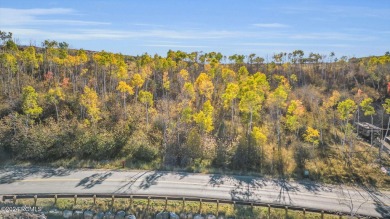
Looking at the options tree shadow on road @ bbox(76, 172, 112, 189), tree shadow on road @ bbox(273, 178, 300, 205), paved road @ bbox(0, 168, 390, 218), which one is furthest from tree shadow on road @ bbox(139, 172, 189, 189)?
tree shadow on road @ bbox(273, 178, 300, 205)

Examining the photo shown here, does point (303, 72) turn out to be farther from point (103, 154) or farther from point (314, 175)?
point (103, 154)

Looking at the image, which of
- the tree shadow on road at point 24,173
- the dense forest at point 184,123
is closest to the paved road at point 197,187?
the tree shadow on road at point 24,173

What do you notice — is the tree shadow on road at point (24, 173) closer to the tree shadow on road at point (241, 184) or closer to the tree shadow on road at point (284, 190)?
the tree shadow on road at point (241, 184)

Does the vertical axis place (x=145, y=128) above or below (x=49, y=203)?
above

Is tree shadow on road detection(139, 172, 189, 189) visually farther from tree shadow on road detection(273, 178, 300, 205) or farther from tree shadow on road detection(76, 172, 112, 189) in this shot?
tree shadow on road detection(273, 178, 300, 205)

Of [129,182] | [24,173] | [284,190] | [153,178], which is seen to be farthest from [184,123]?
[24,173]

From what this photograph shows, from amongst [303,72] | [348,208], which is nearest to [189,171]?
[348,208]

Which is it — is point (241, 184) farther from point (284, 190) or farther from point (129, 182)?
point (129, 182)
